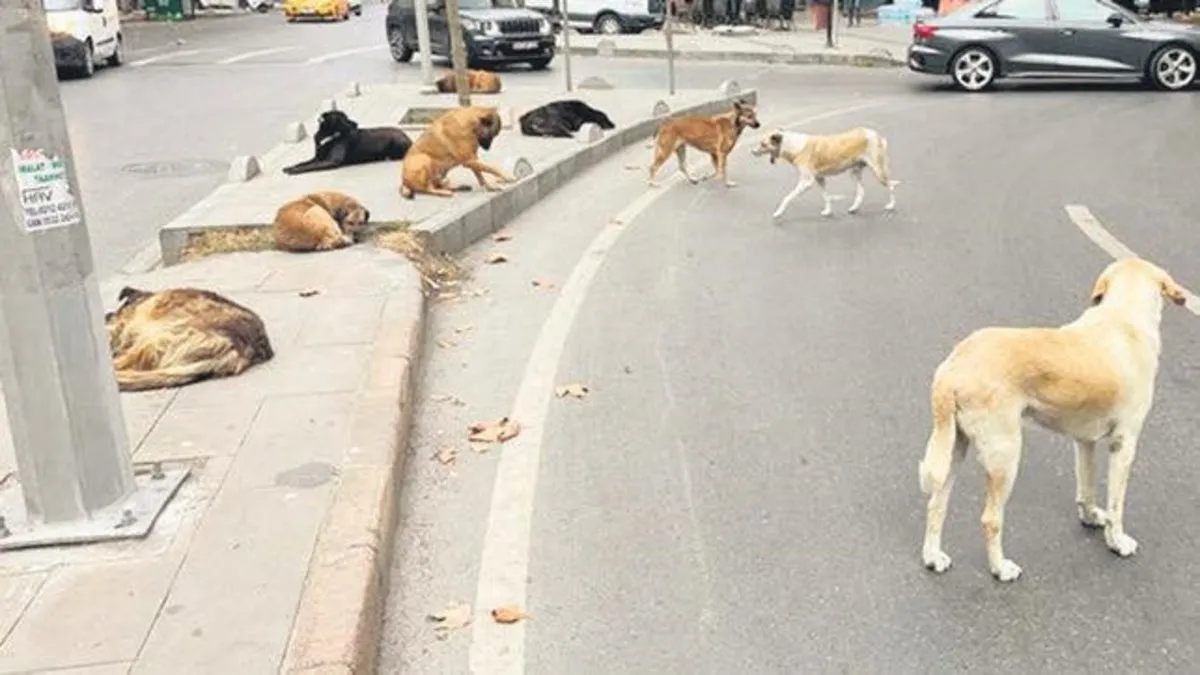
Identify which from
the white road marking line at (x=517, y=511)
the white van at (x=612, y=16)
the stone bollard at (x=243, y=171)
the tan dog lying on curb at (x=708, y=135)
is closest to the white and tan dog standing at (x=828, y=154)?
the tan dog lying on curb at (x=708, y=135)

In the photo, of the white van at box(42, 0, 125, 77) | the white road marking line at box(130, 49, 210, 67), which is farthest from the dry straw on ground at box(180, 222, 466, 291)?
the white road marking line at box(130, 49, 210, 67)

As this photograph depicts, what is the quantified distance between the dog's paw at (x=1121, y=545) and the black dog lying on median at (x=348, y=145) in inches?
329

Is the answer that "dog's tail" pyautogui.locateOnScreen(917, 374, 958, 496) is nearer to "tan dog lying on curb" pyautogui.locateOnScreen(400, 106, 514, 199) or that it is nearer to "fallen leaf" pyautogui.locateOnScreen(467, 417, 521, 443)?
"fallen leaf" pyautogui.locateOnScreen(467, 417, 521, 443)

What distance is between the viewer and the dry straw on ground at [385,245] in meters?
8.02

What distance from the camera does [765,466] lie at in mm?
4930

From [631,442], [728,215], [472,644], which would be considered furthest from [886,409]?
[728,215]

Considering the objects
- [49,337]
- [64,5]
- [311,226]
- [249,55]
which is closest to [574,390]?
[49,337]

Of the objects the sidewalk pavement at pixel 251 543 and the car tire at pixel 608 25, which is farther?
the car tire at pixel 608 25

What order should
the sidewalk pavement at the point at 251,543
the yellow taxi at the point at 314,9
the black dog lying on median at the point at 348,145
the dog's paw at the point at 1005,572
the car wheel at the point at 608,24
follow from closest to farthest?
the sidewalk pavement at the point at 251,543
the dog's paw at the point at 1005,572
the black dog lying on median at the point at 348,145
the car wheel at the point at 608,24
the yellow taxi at the point at 314,9

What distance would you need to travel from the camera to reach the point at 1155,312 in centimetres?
408

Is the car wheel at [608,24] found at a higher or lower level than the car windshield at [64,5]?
lower

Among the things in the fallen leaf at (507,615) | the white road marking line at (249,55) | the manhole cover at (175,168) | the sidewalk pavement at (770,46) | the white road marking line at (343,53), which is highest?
the fallen leaf at (507,615)

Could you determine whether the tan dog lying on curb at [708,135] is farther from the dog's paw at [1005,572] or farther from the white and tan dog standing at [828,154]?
the dog's paw at [1005,572]

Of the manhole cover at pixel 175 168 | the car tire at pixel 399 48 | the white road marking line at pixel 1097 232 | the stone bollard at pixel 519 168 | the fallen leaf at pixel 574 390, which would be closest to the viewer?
the fallen leaf at pixel 574 390
